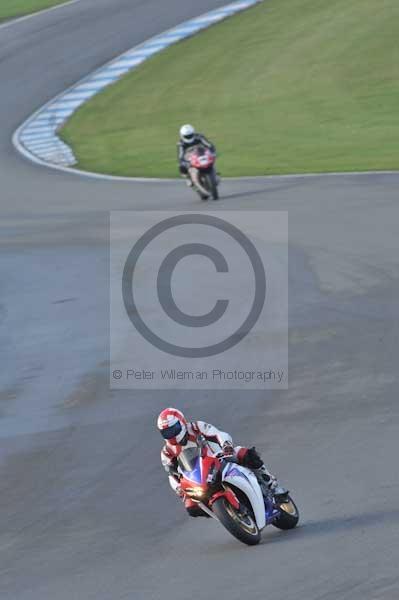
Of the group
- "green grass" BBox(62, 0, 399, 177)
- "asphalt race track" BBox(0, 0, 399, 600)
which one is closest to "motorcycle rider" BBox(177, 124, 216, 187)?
"asphalt race track" BBox(0, 0, 399, 600)

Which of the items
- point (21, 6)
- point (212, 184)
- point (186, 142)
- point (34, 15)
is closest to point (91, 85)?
point (34, 15)

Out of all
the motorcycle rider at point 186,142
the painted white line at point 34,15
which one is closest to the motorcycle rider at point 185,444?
the motorcycle rider at point 186,142

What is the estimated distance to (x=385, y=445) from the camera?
36.6 feet

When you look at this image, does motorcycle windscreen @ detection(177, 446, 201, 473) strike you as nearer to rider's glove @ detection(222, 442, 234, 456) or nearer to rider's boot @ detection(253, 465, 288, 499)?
rider's glove @ detection(222, 442, 234, 456)

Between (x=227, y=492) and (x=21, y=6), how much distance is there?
50351mm

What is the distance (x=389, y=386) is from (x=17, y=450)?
4.17 m

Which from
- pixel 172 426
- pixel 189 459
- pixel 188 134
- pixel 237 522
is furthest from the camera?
pixel 188 134

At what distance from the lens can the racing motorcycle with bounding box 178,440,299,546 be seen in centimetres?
895

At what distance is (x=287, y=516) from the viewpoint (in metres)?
9.37

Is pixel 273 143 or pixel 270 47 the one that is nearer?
pixel 273 143

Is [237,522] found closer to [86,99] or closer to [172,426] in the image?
[172,426]

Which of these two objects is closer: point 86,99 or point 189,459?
point 189,459

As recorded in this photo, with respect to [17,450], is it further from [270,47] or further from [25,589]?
[270,47]

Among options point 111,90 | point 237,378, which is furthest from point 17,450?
point 111,90
